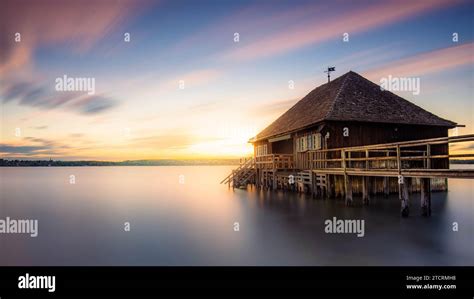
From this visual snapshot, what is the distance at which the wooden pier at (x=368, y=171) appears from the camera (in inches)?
435

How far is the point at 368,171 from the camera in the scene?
13398 mm

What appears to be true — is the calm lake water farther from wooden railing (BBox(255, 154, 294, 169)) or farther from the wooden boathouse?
wooden railing (BBox(255, 154, 294, 169))

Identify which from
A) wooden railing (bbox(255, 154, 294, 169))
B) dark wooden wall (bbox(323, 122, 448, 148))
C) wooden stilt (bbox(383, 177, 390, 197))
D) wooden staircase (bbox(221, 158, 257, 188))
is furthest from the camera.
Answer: wooden staircase (bbox(221, 158, 257, 188))

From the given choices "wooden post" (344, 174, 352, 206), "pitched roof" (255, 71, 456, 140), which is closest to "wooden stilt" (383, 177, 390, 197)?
"pitched roof" (255, 71, 456, 140)

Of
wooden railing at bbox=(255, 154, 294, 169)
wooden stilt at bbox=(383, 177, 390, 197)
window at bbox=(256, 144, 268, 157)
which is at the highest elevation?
window at bbox=(256, 144, 268, 157)

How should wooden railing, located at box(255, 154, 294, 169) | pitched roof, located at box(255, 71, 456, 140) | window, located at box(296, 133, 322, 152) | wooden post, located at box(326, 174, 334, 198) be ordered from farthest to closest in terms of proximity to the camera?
wooden railing, located at box(255, 154, 294, 169)
window, located at box(296, 133, 322, 152)
pitched roof, located at box(255, 71, 456, 140)
wooden post, located at box(326, 174, 334, 198)

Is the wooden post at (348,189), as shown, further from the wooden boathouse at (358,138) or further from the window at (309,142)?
the window at (309,142)

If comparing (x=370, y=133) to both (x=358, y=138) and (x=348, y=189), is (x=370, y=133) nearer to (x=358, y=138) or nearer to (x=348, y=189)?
(x=358, y=138)

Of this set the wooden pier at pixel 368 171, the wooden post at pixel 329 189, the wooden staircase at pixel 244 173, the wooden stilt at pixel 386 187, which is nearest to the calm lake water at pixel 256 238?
the wooden stilt at pixel 386 187

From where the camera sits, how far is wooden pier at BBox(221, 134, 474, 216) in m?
11.0

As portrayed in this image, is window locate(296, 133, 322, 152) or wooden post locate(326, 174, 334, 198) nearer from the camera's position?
wooden post locate(326, 174, 334, 198)

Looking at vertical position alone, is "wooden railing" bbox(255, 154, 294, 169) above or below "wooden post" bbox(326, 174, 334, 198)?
above

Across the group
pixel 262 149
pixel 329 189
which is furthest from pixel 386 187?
pixel 262 149
